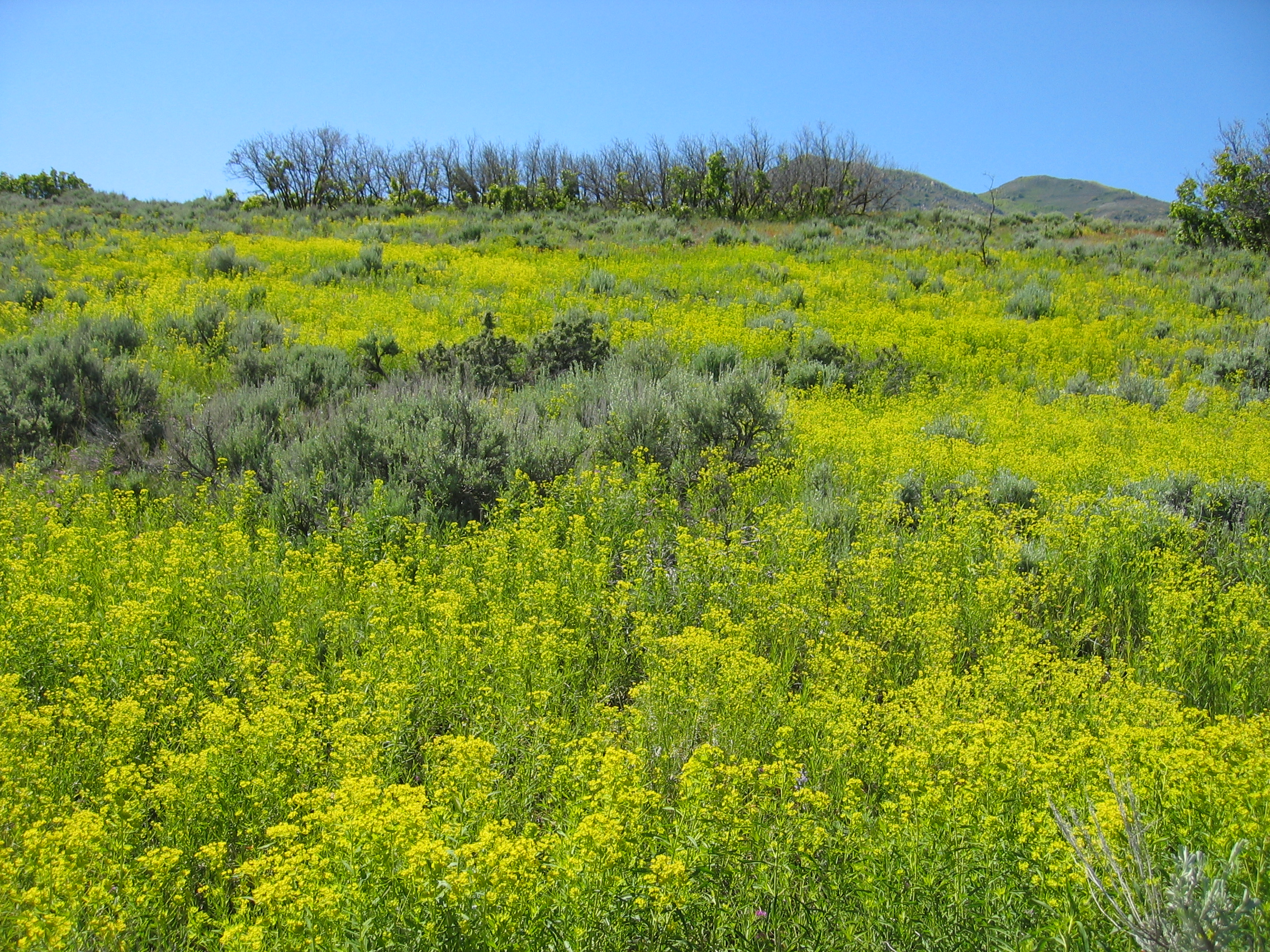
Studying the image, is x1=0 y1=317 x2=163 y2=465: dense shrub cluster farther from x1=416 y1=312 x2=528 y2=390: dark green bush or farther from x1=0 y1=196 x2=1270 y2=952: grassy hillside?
x1=416 y1=312 x2=528 y2=390: dark green bush

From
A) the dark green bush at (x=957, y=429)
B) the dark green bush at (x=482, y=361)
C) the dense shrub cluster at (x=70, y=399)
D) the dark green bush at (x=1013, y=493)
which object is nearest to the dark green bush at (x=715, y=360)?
the dark green bush at (x=482, y=361)

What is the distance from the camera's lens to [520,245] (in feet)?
63.9

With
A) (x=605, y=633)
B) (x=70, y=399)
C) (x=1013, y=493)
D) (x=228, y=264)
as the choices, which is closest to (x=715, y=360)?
(x=1013, y=493)

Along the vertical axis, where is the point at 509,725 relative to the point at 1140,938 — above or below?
below

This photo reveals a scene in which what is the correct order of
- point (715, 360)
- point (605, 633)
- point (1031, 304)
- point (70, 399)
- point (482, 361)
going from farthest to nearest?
Result: point (1031, 304) < point (715, 360) < point (482, 361) < point (70, 399) < point (605, 633)

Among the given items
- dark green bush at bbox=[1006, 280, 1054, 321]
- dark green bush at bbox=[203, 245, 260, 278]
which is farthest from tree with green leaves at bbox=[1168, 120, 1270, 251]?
dark green bush at bbox=[203, 245, 260, 278]

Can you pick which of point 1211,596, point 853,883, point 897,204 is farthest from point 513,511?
point 897,204

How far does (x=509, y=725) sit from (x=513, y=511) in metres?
3.04

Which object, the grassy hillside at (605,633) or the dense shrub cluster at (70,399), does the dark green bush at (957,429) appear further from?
the dense shrub cluster at (70,399)

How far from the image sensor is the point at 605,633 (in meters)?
4.37

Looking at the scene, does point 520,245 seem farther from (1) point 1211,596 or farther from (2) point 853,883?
(2) point 853,883

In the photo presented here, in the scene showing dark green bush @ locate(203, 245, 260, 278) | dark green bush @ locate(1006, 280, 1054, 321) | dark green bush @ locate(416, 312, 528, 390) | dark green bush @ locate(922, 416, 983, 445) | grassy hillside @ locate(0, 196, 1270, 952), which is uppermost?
dark green bush @ locate(203, 245, 260, 278)

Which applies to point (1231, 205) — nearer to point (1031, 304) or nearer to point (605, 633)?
point (1031, 304)

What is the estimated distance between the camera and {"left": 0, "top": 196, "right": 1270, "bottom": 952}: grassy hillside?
2.22m
